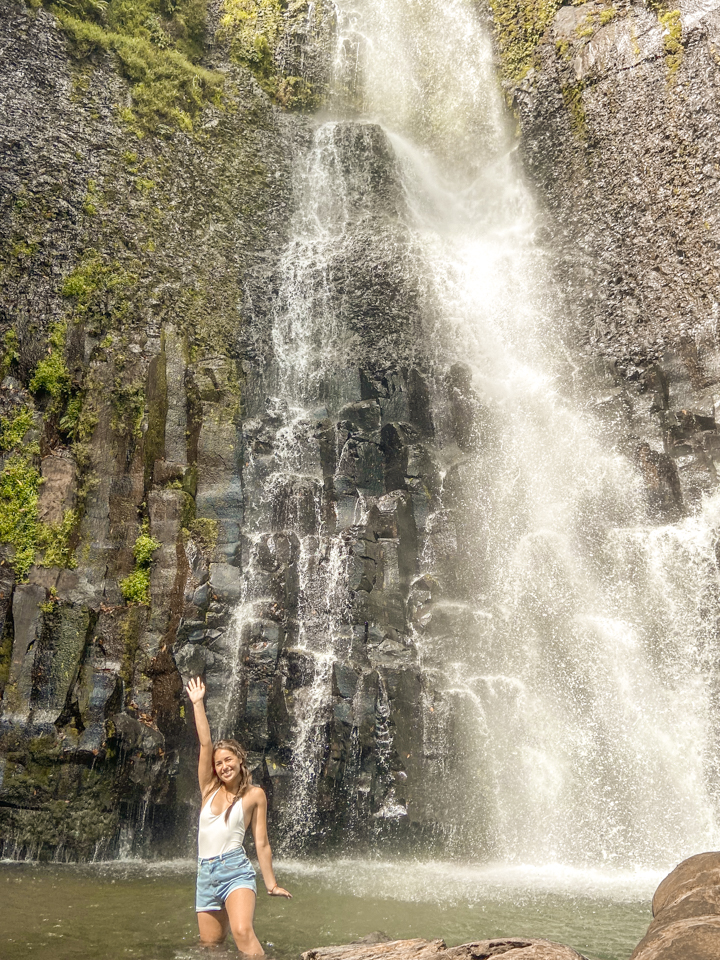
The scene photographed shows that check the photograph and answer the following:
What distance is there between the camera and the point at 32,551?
11.2m

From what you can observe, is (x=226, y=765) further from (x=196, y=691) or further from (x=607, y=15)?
(x=607, y=15)

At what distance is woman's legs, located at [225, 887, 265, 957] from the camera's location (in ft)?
13.8

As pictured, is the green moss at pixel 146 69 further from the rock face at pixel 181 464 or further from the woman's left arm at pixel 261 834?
the woman's left arm at pixel 261 834

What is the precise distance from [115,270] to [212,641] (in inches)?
295

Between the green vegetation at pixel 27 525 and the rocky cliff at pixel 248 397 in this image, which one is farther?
the green vegetation at pixel 27 525

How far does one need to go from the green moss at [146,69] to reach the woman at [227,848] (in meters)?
15.3

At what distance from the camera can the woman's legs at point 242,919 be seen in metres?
4.19

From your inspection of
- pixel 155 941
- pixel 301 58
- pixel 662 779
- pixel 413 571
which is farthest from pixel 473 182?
pixel 155 941

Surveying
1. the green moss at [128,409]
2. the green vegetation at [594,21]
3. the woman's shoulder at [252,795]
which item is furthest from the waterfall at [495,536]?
the woman's shoulder at [252,795]

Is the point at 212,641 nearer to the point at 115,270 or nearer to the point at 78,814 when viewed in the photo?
the point at 78,814

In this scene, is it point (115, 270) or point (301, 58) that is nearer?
point (115, 270)

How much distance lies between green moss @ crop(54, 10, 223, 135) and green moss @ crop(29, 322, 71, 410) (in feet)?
19.5

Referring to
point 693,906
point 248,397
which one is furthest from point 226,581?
point 693,906

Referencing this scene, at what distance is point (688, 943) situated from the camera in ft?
11.5
